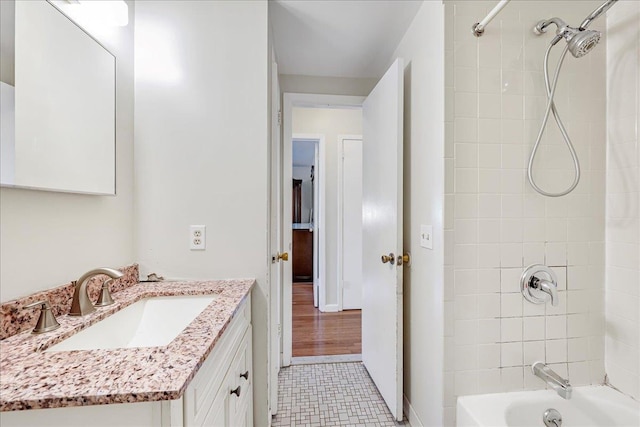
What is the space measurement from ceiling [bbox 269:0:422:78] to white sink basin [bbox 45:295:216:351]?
157 centimetres

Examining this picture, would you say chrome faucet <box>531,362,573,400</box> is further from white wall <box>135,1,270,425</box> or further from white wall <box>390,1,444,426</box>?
white wall <box>135,1,270,425</box>

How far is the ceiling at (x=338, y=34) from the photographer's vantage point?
1583 millimetres

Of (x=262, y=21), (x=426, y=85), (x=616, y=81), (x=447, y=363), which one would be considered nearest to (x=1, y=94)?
(x=262, y=21)

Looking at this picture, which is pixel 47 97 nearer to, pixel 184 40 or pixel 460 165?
pixel 184 40

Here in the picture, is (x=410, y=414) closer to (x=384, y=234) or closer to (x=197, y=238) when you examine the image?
(x=384, y=234)

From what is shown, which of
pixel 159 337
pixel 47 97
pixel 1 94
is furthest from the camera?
pixel 159 337

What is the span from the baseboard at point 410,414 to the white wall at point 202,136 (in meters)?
1.15

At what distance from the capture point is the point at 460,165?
1317 mm

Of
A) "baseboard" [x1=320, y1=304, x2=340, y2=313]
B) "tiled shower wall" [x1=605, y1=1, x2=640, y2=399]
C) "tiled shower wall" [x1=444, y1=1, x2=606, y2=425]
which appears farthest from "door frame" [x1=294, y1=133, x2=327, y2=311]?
"tiled shower wall" [x1=605, y1=1, x2=640, y2=399]

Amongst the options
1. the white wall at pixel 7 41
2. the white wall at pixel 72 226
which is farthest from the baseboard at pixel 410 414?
the white wall at pixel 7 41

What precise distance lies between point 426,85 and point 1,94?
158 cm

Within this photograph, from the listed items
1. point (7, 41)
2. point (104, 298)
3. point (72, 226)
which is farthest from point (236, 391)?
point (7, 41)

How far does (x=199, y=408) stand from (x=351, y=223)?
112 inches

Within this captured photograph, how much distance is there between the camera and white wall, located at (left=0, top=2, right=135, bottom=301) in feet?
2.75
